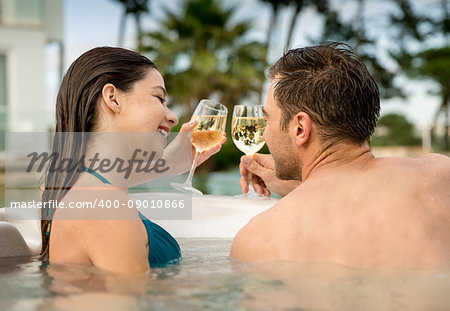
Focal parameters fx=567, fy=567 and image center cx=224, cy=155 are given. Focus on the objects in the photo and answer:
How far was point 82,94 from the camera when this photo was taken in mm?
1768

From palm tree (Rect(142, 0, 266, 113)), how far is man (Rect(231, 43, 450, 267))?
1369 centimetres

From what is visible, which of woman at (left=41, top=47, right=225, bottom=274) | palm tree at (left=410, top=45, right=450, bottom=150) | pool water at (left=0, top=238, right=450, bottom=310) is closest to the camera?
pool water at (left=0, top=238, right=450, bottom=310)

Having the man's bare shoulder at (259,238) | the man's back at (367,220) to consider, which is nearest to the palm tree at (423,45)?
the man's back at (367,220)

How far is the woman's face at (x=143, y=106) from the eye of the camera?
1.80m

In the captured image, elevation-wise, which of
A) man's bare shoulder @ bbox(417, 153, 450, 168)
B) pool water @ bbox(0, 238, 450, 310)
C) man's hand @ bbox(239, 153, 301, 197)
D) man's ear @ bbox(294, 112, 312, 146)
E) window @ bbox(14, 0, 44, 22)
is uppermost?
window @ bbox(14, 0, 44, 22)

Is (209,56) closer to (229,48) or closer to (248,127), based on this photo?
(229,48)

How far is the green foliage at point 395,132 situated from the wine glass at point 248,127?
1474cm

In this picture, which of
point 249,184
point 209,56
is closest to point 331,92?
point 249,184

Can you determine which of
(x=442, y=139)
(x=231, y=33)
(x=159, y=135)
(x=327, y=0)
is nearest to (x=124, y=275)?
(x=159, y=135)

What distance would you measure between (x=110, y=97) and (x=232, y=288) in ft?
2.29

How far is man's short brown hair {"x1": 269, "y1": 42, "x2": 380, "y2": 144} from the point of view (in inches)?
70.7

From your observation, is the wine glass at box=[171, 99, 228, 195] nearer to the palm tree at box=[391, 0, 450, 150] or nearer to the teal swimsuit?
the teal swimsuit

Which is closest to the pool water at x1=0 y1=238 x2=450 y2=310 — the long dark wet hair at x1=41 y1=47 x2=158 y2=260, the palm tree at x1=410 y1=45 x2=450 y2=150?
the long dark wet hair at x1=41 y1=47 x2=158 y2=260

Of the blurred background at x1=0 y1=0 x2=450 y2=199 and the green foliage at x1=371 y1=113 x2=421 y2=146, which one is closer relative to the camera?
the blurred background at x1=0 y1=0 x2=450 y2=199
